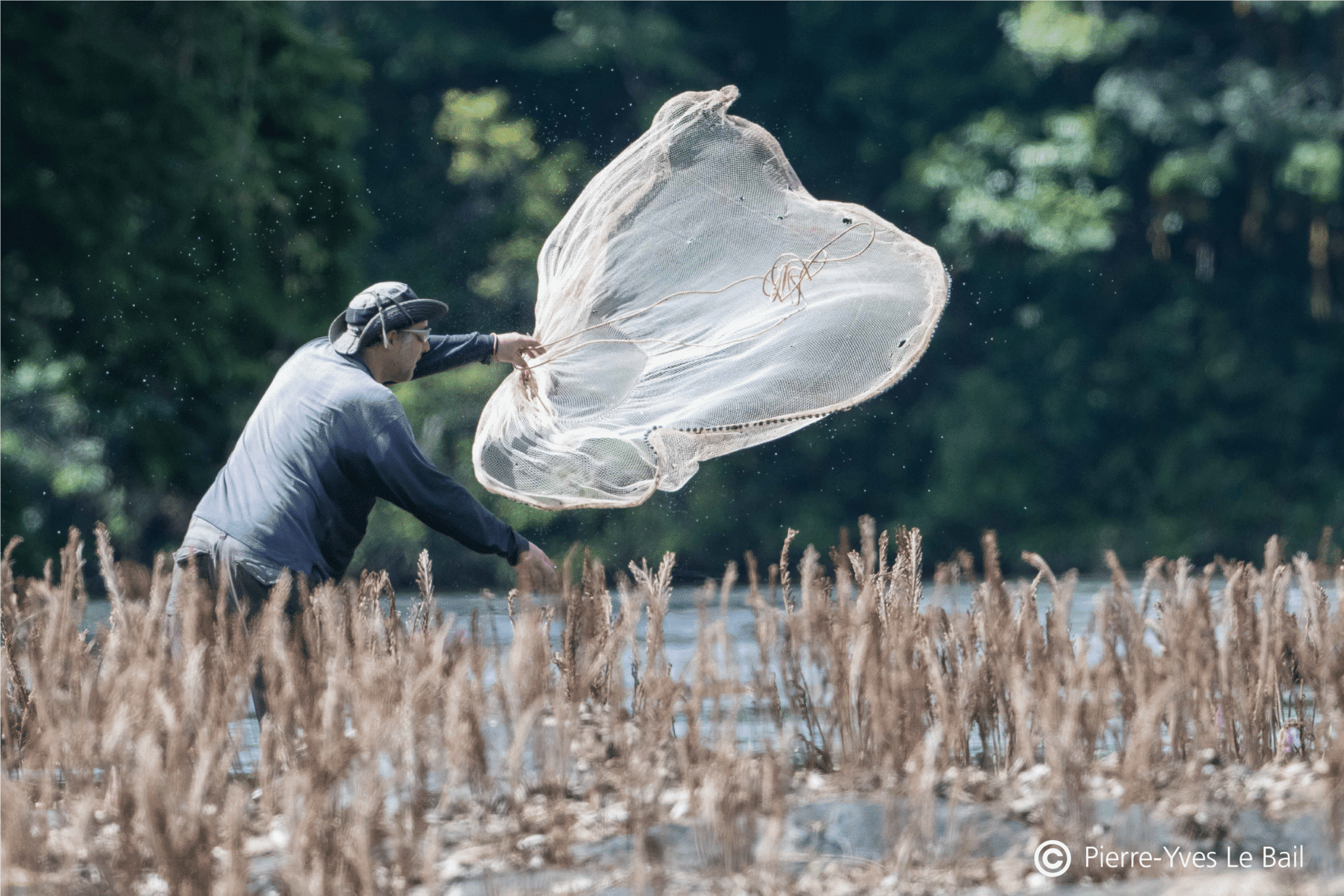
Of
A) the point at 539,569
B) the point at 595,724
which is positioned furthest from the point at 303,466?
the point at 595,724

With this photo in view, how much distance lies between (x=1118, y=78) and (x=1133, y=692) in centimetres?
→ 1616

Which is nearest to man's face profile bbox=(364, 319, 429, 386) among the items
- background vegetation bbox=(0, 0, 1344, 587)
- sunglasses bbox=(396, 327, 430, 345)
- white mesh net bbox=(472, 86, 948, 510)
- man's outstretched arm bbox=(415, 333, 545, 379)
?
sunglasses bbox=(396, 327, 430, 345)

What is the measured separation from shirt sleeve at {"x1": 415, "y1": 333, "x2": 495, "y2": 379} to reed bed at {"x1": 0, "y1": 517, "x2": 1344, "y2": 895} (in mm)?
713

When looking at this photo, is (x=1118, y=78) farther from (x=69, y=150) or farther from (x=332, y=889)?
(x=332, y=889)

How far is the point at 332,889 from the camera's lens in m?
3.07

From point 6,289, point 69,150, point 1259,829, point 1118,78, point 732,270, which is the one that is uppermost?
point 1118,78

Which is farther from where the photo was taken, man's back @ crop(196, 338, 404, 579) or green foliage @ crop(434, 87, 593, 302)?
green foliage @ crop(434, 87, 593, 302)

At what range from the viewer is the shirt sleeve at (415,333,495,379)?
4910 millimetres

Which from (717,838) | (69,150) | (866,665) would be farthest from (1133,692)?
(69,150)

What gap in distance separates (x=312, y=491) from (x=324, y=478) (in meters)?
0.05

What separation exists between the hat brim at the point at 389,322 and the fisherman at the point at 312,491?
Answer: 0.04 meters

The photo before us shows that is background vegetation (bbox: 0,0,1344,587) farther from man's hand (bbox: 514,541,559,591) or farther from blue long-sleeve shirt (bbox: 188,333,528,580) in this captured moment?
man's hand (bbox: 514,541,559,591)

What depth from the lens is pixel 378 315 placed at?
4.53m

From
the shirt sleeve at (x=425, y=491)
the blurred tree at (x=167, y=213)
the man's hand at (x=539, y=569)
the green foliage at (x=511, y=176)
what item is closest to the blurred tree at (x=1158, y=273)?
the green foliage at (x=511, y=176)
